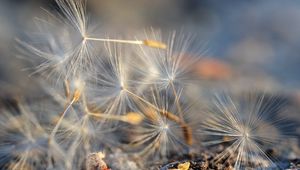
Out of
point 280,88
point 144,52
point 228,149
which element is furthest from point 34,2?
point 228,149

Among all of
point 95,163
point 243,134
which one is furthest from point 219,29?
point 95,163

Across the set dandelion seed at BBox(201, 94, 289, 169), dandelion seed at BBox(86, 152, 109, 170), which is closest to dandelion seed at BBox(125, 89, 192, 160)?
dandelion seed at BBox(201, 94, 289, 169)

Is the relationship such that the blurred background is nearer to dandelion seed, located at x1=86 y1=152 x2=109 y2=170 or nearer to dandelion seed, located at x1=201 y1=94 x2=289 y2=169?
dandelion seed, located at x1=201 y1=94 x2=289 y2=169

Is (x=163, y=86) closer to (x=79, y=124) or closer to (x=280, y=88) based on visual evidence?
(x=79, y=124)

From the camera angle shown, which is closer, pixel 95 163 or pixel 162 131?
pixel 95 163

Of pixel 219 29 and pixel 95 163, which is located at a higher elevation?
pixel 219 29

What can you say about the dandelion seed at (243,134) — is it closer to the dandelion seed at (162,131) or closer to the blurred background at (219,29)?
the dandelion seed at (162,131)

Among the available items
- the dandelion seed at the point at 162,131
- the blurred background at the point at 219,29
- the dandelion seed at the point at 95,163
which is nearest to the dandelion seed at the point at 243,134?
the dandelion seed at the point at 162,131

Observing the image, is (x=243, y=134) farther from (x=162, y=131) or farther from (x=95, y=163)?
(x=95, y=163)
